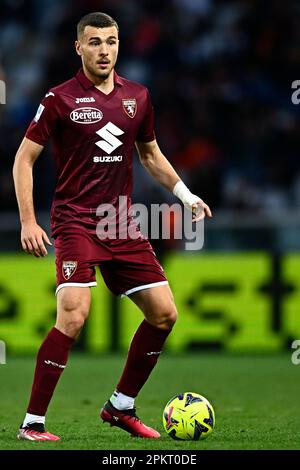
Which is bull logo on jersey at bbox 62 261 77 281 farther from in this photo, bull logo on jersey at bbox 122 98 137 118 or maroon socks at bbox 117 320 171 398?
bull logo on jersey at bbox 122 98 137 118

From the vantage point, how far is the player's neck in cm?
621

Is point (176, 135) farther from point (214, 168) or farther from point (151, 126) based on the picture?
point (151, 126)

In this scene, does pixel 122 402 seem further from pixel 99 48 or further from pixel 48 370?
pixel 99 48

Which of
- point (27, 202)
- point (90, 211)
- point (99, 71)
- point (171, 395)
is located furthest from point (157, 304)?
point (171, 395)

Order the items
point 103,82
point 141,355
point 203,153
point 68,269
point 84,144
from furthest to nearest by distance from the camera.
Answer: point 203,153
point 141,355
point 103,82
point 84,144
point 68,269

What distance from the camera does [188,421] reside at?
6.02 metres

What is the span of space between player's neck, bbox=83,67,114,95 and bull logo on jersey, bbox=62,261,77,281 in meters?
1.01

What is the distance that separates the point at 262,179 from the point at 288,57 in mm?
1775

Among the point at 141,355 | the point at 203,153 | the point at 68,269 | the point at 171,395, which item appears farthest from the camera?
the point at 203,153

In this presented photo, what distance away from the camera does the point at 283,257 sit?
11.9 m

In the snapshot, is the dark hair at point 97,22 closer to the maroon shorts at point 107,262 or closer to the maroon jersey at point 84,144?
the maroon jersey at point 84,144

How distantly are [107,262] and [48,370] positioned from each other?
2.31 ft

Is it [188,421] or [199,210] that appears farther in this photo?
[199,210]

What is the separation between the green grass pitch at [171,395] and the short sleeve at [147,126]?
1.74 m
